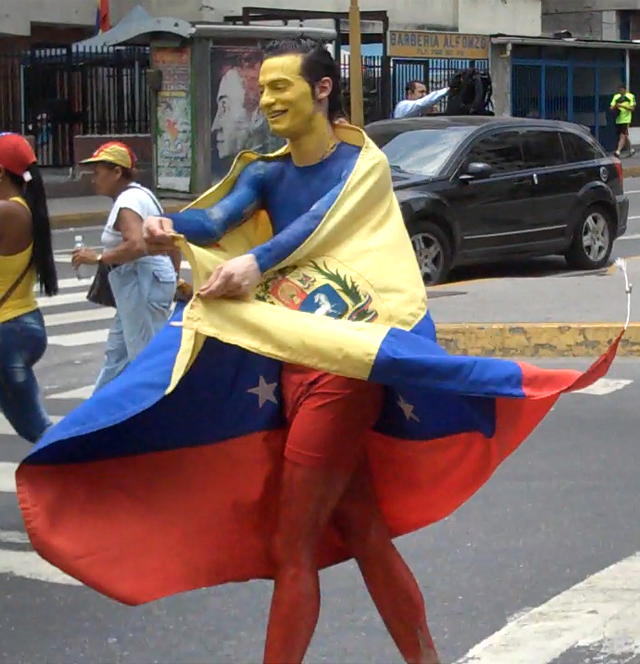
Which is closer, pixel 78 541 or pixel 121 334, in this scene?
pixel 78 541

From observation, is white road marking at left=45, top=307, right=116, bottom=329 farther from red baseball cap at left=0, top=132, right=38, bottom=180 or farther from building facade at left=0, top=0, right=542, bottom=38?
building facade at left=0, top=0, right=542, bottom=38

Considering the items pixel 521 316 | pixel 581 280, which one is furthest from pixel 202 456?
pixel 581 280

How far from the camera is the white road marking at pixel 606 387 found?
8961 millimetres

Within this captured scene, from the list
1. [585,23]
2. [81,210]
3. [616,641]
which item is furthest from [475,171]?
[585,23]

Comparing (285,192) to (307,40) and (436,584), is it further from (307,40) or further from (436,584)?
(436,584)

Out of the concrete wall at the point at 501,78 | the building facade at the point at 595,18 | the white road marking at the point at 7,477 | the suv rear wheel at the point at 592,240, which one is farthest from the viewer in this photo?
the building facade at the point at 595,18

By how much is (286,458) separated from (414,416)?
396 mm

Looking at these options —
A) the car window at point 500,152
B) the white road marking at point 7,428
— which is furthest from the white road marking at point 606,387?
the car window at point 500,152

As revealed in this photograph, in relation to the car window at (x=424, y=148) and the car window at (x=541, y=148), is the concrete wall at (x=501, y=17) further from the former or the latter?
the car window at (x=424, y=148)

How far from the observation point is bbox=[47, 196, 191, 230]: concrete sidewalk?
Result: 21.8 metres

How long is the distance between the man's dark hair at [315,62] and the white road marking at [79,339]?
307 inches

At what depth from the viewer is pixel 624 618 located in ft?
16.3

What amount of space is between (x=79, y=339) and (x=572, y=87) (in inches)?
1016

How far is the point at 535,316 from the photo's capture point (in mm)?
10898
